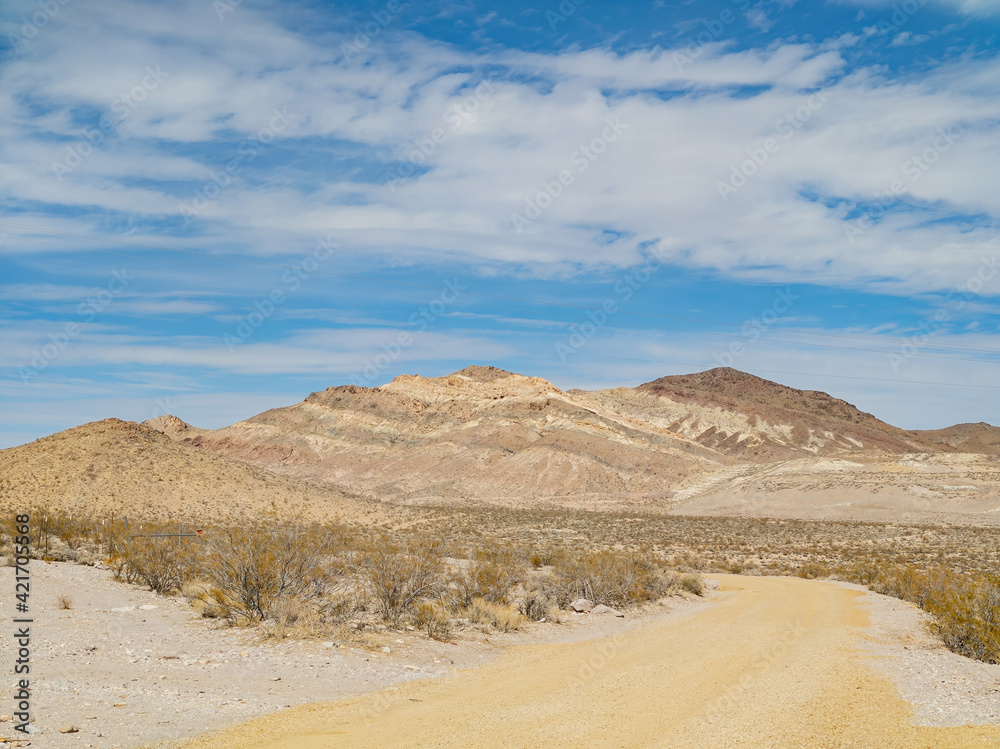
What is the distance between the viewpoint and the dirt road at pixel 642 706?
7750 millimetres

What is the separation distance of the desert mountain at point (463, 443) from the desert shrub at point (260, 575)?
79.8 metres

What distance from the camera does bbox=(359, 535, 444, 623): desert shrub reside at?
49.4 ft

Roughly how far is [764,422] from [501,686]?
505 ft

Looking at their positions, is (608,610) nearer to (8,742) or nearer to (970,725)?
(970,725)

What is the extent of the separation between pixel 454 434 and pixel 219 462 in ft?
213

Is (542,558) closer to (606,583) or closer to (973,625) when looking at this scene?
(606,583)

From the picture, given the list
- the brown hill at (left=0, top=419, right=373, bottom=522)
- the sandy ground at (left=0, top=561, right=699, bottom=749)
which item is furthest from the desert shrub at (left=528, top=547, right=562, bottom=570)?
the brown hill at (left=0, top=419, right=373, bottom=522)

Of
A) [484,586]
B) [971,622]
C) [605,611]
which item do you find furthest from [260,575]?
[971,622]

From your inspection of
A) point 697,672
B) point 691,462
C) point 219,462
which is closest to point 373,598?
point 697,672

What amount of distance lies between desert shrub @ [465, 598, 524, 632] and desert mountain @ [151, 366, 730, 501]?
78514mm

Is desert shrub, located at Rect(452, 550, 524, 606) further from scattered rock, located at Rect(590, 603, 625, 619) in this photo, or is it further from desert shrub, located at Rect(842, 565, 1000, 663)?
desert shrub, located at Rect(842, 565, 1000, 663)

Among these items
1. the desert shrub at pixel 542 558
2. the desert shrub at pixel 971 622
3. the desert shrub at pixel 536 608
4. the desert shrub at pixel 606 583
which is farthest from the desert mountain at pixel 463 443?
the desert shrub at pixel 971 622

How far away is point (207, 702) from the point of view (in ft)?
29.5

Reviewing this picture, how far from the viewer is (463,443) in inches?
4577
